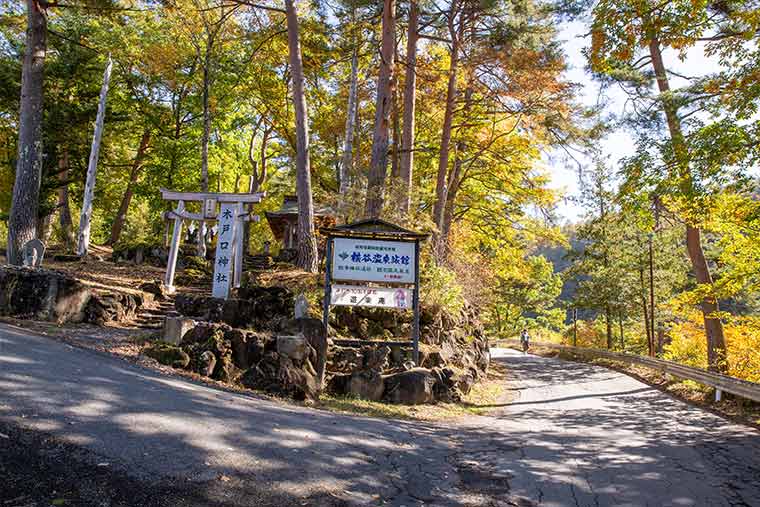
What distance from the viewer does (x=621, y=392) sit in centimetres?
1357

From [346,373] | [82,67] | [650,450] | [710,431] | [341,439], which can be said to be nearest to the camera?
[341,439]

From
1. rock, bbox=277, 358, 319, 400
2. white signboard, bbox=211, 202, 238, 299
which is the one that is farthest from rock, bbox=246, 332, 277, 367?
white signboard, bbox=211, 202, 238, 299

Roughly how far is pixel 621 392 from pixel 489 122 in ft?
43.0

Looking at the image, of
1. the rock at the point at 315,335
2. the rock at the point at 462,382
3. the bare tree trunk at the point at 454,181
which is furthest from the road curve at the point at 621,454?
the bare tree trunk at the point at 454,181

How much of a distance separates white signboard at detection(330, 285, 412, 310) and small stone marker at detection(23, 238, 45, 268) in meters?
7.83

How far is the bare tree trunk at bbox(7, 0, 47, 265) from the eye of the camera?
12.9 m

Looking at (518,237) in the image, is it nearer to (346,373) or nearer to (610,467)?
(346,373)

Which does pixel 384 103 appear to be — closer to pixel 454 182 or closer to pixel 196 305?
pixel 196 305

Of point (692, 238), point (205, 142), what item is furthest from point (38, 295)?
point (692, 238)

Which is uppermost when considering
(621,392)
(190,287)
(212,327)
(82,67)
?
(82,67)

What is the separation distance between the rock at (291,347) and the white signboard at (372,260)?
6.49 ft

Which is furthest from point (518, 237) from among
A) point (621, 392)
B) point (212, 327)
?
point (212, 327)

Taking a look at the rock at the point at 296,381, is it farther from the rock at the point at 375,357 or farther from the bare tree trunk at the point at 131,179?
the bare tree trunk at the point at 131,179

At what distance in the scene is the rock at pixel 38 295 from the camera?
967 cm
